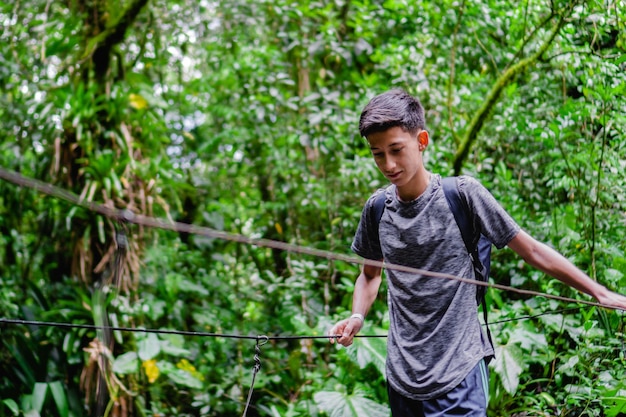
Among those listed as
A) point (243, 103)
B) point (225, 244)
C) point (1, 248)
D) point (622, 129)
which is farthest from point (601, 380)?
point (1, 248)

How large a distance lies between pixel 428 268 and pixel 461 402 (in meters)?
0.36

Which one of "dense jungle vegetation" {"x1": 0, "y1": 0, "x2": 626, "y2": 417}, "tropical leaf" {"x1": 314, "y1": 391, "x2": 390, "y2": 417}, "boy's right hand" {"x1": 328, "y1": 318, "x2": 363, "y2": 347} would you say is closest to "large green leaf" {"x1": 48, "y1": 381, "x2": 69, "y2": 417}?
"dense jungle vegetation" {"x1": 0, "y1": 0, "x2": 626, "y2": 417}

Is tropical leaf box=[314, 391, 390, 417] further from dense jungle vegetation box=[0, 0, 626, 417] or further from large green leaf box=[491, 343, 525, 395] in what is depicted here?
large green leaf box=[491, 343, 525, 395]

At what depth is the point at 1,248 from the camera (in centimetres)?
446

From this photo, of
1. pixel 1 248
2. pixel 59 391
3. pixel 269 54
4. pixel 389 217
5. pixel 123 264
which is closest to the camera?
pixel 389 217

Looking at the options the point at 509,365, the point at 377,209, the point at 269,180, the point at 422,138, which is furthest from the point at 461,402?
the point at 269,180

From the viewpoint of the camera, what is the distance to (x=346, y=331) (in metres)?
1.89

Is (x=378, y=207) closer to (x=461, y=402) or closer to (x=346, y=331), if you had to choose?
(x=346, y=331)

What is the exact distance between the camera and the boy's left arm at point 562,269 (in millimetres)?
1486

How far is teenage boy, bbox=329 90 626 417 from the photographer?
5.27ft

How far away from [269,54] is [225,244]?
1.61 m

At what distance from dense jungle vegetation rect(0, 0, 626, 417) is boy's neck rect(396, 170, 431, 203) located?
1376 millimetres

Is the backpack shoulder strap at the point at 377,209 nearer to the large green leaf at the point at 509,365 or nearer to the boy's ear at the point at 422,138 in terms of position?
the boy's ear at the point at 422,138

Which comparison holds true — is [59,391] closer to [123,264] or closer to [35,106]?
[123,264]
